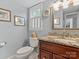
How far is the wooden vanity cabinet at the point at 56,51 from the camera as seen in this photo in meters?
1.00

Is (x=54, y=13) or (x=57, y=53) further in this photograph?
(x=54, y=13)

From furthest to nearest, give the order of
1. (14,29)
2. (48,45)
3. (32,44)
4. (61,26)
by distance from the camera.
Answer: (14,29) < (32,44) < (61,26) < (48,45)

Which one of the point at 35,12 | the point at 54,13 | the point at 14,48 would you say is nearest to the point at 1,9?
the point at 35,12

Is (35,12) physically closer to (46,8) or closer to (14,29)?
(46,8)

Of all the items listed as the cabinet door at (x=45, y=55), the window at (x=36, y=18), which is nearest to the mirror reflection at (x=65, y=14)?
the window at (x=36, y=18)

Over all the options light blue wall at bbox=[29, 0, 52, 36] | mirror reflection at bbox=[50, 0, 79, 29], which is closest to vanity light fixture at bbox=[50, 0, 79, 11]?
mirror reflection at bbox=[50, 0, 79, 29]

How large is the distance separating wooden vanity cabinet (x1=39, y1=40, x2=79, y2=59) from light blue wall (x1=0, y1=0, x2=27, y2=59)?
141cm

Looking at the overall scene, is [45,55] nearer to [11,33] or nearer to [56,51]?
[56,51]

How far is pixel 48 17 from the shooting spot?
7.29 ft

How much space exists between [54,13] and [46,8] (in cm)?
35

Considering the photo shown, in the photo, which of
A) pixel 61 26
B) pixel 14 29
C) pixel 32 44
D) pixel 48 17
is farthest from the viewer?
pixel 14 29

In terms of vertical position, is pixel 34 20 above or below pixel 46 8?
below

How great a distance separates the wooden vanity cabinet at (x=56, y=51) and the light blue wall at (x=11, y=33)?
1.41 metres

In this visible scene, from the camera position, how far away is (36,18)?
273 cm
